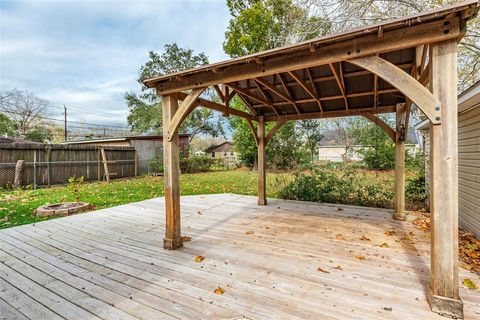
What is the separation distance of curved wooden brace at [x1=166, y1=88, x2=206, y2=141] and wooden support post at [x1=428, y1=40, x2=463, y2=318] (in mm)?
2420

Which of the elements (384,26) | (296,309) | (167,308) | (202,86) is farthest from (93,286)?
(384,26)

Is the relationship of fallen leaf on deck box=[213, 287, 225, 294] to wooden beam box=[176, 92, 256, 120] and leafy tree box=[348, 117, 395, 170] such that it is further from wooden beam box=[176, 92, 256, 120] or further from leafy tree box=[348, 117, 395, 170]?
leafy tree box=[348, 117, 395, 170]

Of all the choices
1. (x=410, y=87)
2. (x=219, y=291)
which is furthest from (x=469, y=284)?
(x=219, y=291)

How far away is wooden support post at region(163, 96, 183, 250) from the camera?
334 centimetres

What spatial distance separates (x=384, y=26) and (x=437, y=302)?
2.34m

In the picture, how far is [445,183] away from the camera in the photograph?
6.36ft

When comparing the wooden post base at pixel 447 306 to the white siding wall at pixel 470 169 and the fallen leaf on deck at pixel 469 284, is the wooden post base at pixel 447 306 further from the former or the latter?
the white siding wall at pixel 470 169

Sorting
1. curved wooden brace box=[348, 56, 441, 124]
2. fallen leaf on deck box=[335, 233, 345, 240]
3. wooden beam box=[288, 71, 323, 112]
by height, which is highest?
wooden beam box=[288, 71, 323, 112]

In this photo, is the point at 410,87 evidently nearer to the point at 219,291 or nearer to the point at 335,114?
the point at 219,291

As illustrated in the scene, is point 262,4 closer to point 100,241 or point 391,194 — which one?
point 391,194

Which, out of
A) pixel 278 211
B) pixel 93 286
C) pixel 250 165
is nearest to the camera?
pixel 93 286

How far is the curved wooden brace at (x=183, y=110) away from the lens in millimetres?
3127

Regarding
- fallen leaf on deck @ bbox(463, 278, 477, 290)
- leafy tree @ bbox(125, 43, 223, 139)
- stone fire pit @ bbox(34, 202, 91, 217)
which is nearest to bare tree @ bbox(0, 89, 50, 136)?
leafy tree @ bbox(125, 43, 223, 139)

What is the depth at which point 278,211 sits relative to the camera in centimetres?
543
